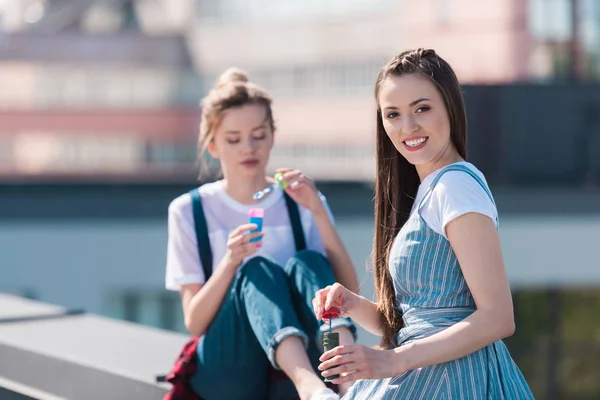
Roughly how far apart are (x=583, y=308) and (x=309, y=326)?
55.8ft

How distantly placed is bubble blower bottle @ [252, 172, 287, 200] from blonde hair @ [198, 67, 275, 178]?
0.68 ft

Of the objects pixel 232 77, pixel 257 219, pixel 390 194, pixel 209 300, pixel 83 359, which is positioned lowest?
pixel 83 359

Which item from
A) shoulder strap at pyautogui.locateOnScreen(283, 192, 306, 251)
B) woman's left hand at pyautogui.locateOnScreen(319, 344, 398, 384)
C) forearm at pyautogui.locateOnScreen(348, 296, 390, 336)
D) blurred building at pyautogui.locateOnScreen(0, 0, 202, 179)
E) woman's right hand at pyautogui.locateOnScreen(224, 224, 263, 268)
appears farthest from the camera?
blurred building at pyautogui.locateOnScreen(0, 0, 202, 179)

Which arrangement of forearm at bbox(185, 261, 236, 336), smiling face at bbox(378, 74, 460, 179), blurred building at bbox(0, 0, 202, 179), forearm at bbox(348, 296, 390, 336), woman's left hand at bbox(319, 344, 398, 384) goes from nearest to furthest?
woman's left hand at bbox(319, 344, 398, 384) → smiling face at bbox(378, 74, 460, 179) → forearm at bbox(348, 296, 390, 336) → forearm at bbox(185, 261, 236, 336) → blurred building at bbox(0, 0, 202, 179)

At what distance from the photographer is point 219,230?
3.92 m

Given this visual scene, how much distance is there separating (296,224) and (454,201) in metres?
1.36

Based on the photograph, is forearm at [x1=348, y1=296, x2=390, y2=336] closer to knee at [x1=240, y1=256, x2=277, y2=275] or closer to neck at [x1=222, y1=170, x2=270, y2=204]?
knee at [x1=240, y1=256, x2=277, y2=275]

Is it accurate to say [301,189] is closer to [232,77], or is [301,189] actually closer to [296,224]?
[296,224]

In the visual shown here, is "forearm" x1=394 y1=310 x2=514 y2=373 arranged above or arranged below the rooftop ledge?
above

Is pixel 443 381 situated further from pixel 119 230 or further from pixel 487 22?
pixel 487 22

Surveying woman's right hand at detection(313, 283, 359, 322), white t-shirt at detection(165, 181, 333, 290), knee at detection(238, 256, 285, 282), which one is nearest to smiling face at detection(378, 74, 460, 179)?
woman's right hand at detection(313, 283, 359, 322)

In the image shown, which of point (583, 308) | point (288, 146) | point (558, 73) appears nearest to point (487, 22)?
point (558, 73)

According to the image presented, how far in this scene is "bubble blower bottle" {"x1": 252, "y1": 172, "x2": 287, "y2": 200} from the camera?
12.5 feet

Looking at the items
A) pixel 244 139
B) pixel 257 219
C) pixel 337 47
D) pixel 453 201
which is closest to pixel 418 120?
pixel 453 201
